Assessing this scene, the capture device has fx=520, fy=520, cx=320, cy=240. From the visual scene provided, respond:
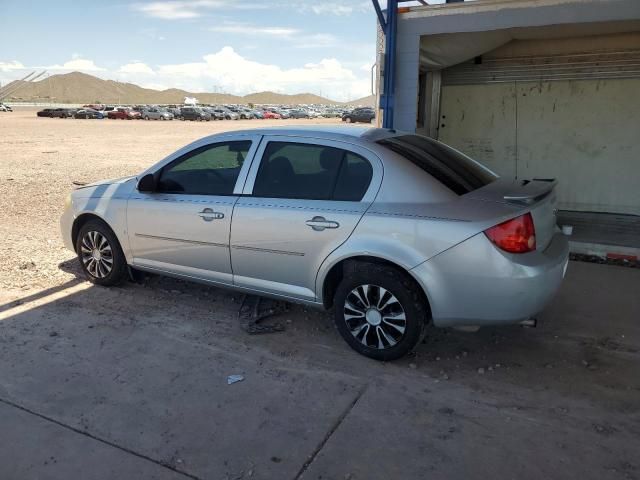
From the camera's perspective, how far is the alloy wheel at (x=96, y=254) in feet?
16.5

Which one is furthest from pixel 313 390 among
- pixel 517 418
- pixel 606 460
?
pixel 606 460

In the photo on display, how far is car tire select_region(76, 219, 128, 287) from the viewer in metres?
4.96

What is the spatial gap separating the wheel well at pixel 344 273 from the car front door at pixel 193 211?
0.88 meters

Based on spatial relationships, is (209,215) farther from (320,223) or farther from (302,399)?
(302,399)

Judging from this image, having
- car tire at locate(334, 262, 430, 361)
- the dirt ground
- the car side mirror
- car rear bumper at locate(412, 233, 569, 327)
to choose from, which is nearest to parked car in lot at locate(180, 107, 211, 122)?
the dirt ground

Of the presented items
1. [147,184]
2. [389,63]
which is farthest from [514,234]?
[389,63]

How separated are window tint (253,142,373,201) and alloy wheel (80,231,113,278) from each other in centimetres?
187

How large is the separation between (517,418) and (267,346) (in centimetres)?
183

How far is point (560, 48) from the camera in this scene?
736 cm

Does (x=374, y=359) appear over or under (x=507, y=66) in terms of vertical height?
under

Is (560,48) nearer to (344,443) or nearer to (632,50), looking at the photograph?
(632,50)

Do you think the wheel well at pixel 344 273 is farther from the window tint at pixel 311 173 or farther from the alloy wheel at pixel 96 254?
the alloy wheel at pixel 96 254

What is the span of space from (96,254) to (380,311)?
3.01 m

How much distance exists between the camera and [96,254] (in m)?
5.09
